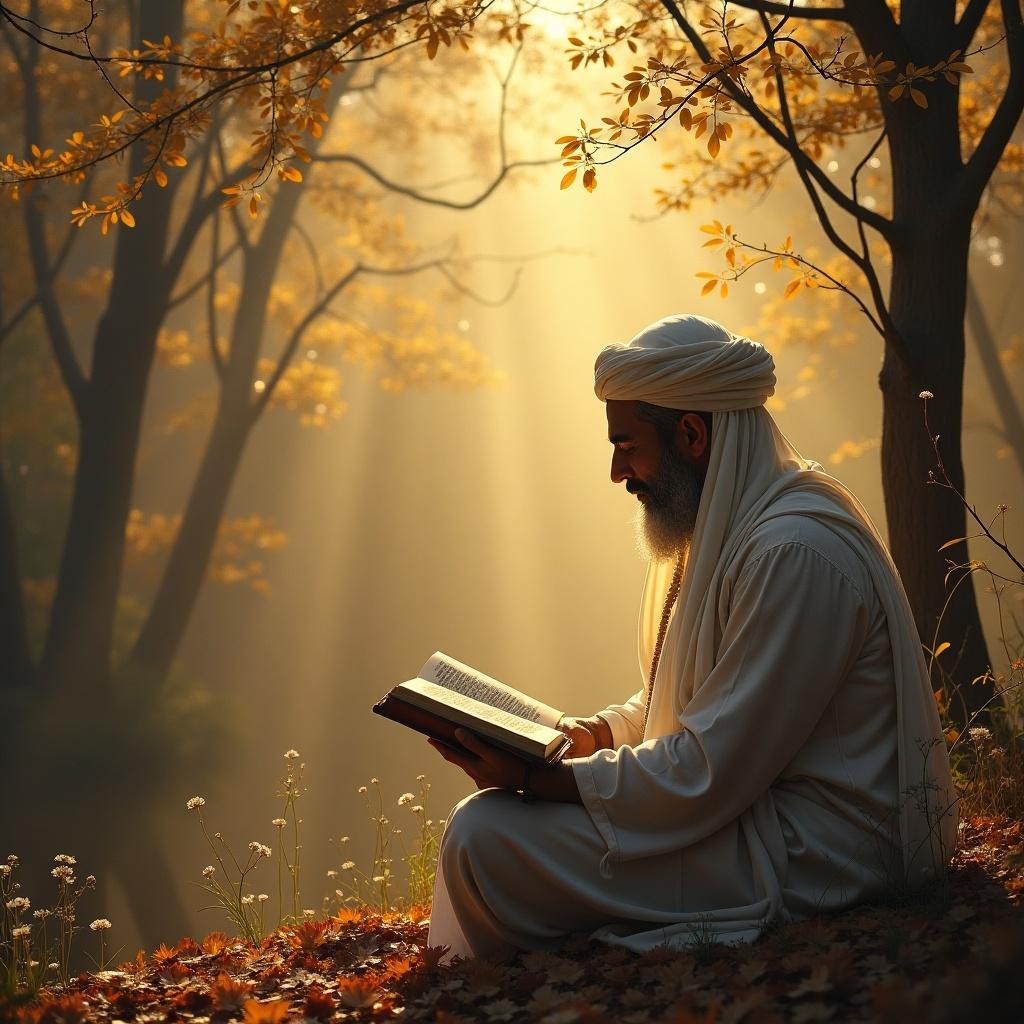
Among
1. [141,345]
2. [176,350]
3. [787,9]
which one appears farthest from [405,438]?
[787,9]

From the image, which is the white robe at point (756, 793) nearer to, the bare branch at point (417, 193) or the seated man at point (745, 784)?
the seated man at point (745, 784)

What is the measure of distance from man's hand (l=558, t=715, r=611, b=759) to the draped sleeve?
0.53m

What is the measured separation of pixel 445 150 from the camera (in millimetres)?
28906

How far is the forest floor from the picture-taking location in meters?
2.02

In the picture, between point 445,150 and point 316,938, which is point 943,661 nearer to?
point 316,938

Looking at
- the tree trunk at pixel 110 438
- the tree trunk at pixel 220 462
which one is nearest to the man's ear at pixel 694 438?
the tree trunk at pixel 110 438

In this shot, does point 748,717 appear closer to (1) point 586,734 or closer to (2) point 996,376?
(1) point 586,734

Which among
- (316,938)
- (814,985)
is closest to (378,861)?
(316,938)

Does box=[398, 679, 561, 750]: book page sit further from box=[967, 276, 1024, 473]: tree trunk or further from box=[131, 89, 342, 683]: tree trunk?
box=[967, 276, 1024, 473]: tree trunk

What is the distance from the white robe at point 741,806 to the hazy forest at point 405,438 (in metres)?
0.12

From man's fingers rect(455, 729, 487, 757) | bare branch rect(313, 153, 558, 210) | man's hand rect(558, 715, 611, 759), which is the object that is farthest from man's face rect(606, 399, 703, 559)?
bare branch rect(313, 153, 558, 210)

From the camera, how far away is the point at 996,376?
537 inches

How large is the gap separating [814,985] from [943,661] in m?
2.37

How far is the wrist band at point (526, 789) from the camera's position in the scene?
253 centimetres
